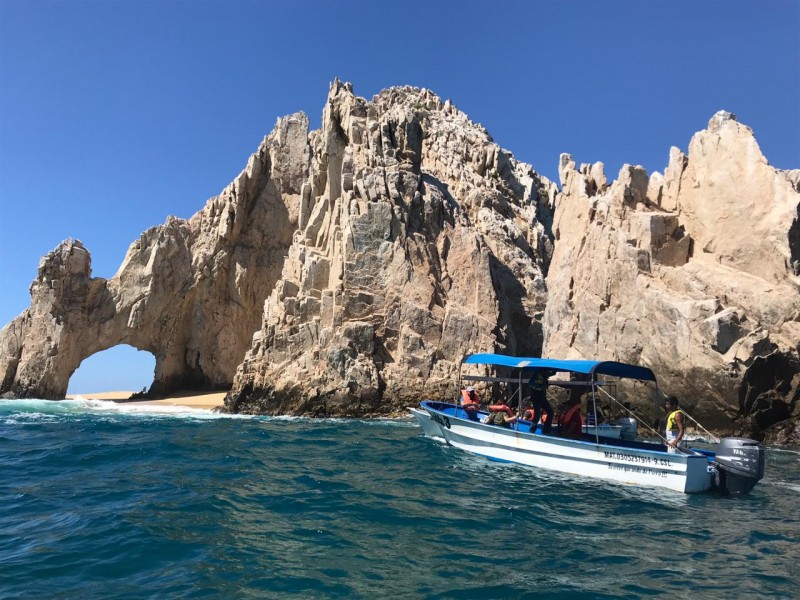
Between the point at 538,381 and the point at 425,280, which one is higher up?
the point at 425,280

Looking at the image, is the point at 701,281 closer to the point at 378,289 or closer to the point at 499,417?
the point at 499,417

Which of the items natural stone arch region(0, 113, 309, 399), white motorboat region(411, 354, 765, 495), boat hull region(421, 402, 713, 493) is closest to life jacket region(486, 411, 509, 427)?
white motorboat region(411, 354, 765, 495)

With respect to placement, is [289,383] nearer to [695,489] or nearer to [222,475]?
[222,475]

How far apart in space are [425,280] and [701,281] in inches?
551

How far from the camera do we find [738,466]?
12508 mm

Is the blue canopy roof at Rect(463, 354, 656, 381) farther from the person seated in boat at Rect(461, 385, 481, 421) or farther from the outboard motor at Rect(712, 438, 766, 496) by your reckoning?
the outboard motor at Rect(712, 438, 766, 496)

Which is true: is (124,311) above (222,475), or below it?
above

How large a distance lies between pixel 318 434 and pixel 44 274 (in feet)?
98.1

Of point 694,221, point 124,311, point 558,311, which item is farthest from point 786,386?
point 124,311

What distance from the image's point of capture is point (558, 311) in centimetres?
3020

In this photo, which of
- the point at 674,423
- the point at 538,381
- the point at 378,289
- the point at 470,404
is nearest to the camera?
the point at 674,423

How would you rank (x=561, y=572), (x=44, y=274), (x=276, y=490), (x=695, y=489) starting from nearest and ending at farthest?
(x=561, y=572) < (x=276, y=490) < (x=695, y=489) < (x=44, y=274)

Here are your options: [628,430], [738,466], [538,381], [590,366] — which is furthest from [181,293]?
[738,466]

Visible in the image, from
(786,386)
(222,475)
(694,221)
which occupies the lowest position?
(222,475)
